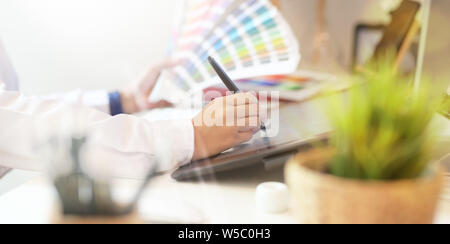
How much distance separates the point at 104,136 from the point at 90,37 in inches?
43.7

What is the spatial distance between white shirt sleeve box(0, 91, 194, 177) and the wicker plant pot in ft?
0.91

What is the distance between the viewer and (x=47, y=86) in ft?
4.86

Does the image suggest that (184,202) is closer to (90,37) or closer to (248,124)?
(248,124)

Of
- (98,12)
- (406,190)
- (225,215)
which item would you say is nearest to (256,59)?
(225,215)

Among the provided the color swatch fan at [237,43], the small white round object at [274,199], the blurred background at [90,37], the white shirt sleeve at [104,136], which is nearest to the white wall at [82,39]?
the blurred background at [90,37]

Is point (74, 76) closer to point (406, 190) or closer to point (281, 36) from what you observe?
point (281, 36)

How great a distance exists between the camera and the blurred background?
4.67 ft

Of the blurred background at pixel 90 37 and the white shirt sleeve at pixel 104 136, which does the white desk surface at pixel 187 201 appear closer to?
the white shirt sleeve at pixel 104 136

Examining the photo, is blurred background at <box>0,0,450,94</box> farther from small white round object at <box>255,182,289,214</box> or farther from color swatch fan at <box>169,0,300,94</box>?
small white round object at <box>255,182,289,214</box>

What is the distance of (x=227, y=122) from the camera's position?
598 millimetres

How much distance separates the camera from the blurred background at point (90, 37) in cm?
142

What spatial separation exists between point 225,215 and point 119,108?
1.95 feet

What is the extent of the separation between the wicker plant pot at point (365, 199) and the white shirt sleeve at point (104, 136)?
276 mm

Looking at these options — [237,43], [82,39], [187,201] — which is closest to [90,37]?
[82,39]
